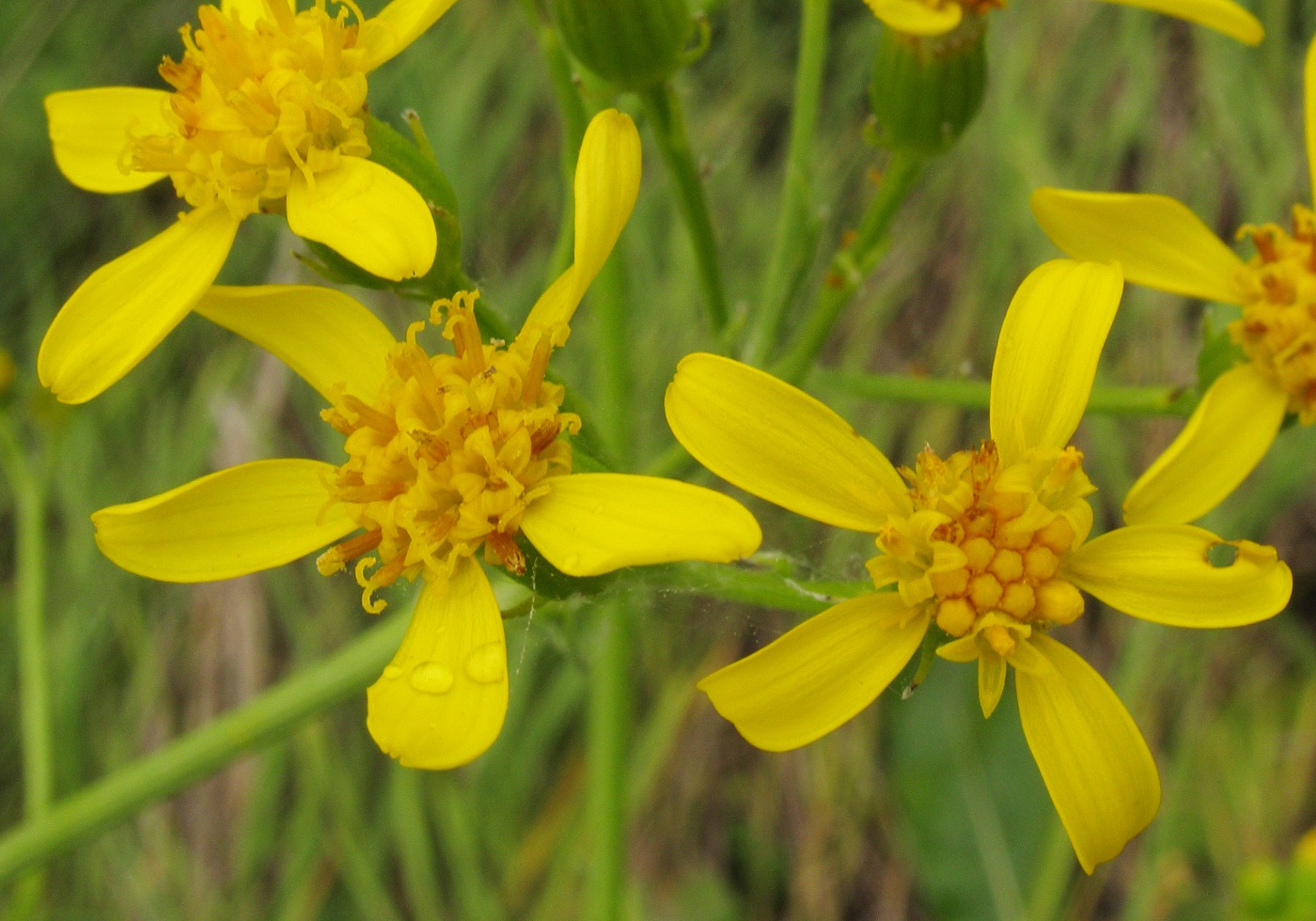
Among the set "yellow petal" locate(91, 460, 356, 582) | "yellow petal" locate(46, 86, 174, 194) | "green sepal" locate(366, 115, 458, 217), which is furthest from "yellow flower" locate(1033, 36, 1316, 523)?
"yellow petal" locate(46, 86, 174, 194)

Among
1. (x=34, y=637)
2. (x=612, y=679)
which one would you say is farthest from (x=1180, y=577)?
(x=34, y=637)

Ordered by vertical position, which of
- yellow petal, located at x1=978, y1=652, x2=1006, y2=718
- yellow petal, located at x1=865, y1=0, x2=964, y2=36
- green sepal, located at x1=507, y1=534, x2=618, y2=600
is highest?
yellow petal, located at x1=865, y1=0, x2=964, y2=36

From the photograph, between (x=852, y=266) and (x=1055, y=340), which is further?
(x=852, y=266)

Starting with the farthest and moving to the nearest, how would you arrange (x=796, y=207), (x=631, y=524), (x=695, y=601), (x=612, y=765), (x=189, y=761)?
(x=695, y=601)
(x=612, y=765)
(x=189, y=761)
(x=796, y=207)
(x=631, y=524)

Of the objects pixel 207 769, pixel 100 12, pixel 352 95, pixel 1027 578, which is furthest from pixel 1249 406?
pixel 100 12

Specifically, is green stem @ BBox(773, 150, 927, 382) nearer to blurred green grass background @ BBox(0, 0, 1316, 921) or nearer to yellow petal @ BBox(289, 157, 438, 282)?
yellow petal @ BBox(289, 157, 438, 282)

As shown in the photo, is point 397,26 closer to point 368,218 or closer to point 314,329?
point 368,218

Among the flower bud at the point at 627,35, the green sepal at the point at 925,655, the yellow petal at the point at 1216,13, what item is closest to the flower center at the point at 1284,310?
the yellow petal at the point at 1216,13
